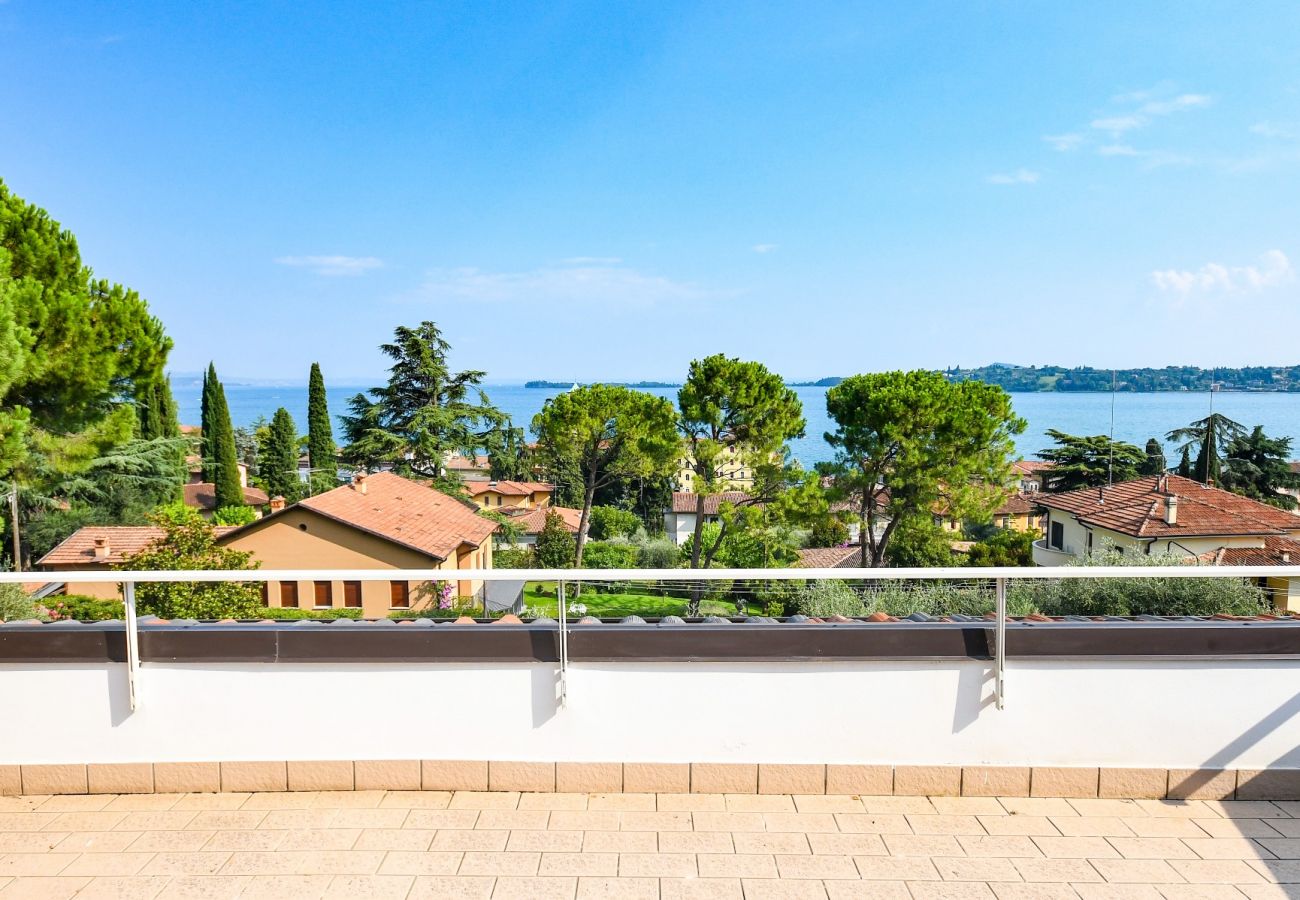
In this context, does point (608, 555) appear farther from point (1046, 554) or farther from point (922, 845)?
point (922, 845)

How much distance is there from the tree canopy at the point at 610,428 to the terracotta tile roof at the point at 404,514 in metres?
4.14

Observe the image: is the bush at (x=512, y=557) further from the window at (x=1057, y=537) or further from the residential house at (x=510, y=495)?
the window at (x=1057, y=537)

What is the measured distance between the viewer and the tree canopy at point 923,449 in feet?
92.2

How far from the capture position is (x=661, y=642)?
3.04 m

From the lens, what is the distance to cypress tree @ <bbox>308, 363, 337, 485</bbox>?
42.9 metres

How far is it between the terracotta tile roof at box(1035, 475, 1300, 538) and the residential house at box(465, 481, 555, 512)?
3921 centimetres

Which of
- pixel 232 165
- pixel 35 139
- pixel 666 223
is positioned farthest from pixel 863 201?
pixel 35 139

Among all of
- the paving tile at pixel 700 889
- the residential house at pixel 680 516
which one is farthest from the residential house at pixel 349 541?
the residential house at pixel 680 516

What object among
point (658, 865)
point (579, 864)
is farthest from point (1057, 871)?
point (579, 864)

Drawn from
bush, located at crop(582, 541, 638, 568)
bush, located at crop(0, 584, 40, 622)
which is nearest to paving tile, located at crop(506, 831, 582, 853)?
bush, located at crop(0, 584, 40, 622)

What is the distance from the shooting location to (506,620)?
10.8ft

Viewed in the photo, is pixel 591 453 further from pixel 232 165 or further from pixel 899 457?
pixel 232 165

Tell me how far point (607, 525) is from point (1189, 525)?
34.7m

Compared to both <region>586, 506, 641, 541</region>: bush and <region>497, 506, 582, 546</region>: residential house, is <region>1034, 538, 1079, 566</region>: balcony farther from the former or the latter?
<region>586, 506, 641, 541</region>: bush
